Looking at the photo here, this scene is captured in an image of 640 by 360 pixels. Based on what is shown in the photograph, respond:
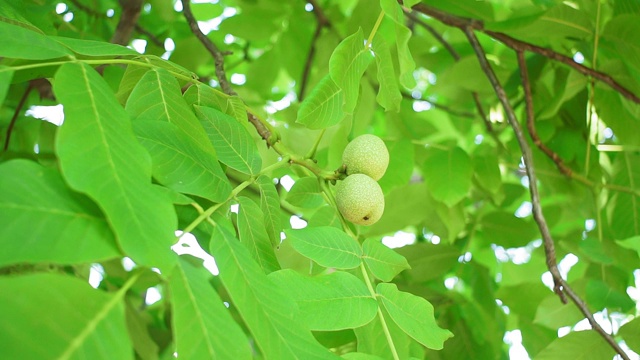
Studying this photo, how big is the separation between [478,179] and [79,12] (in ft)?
4.74

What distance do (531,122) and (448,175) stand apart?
30 cm

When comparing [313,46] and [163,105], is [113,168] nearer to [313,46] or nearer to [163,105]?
[163,105]

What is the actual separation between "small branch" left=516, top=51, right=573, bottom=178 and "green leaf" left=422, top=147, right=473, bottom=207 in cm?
21

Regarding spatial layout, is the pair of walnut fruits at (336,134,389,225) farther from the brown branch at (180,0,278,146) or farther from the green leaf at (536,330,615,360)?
the green leaf at (536,330,615,360)

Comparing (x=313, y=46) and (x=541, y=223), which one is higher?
(x=313, y=46)

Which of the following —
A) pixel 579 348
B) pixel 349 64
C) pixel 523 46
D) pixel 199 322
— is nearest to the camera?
pixel 199 322

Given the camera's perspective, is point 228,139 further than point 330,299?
Yes

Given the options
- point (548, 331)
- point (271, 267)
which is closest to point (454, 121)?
point (548, 331)

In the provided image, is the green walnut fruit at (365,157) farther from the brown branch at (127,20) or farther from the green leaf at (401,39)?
the brown branch at (127,20)

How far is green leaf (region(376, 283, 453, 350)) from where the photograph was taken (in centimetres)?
96

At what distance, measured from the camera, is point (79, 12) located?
6.45 feet

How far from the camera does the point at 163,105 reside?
1.00 meters

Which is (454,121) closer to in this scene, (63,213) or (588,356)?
(588,356)

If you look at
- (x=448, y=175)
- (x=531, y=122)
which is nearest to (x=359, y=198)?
(x=448, y=175)
